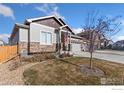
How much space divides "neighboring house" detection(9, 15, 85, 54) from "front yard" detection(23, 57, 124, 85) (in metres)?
1.35

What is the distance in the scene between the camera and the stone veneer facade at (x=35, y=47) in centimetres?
998

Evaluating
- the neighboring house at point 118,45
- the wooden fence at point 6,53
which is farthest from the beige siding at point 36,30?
the neighboring house at point 118,45

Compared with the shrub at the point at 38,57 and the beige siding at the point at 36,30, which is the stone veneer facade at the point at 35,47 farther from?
the shrub at the point at 38,57

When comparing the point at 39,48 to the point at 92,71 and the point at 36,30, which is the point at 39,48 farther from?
the point at 92,71

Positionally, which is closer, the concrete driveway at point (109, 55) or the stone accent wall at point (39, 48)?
the concrete driveway at point (109, 55)

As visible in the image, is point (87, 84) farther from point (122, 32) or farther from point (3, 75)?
point (3, 75)

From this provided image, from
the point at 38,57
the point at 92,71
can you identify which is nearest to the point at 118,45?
the point at 92,71

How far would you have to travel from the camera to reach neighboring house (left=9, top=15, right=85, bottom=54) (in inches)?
396

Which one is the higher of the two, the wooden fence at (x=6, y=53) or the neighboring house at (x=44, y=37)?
the neighboring house at (x=44, y=37)

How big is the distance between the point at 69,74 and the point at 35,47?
3534 mm

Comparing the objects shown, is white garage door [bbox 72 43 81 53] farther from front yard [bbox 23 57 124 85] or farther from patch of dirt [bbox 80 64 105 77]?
patch of dirt [bbox 80 64 105 77]

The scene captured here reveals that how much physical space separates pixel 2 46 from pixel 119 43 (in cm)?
494

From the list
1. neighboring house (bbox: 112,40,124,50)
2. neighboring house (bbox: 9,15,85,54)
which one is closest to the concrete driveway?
neighboring house (bbox: 112,40,124,50)
